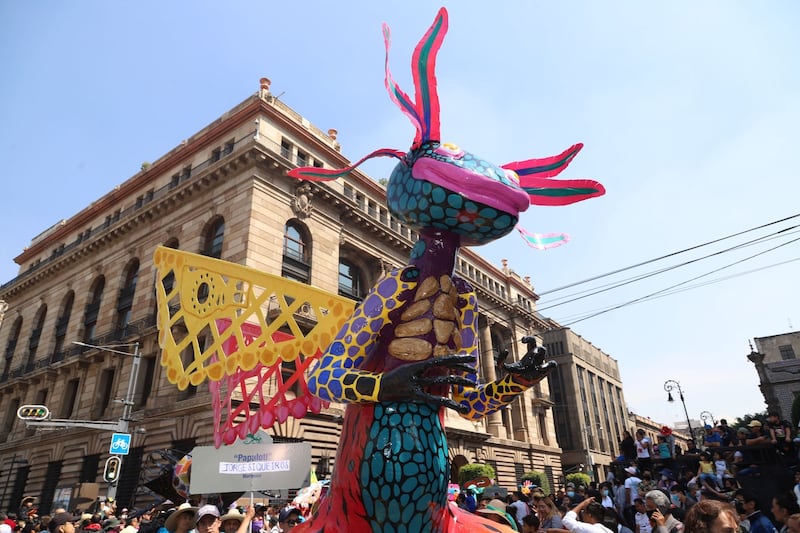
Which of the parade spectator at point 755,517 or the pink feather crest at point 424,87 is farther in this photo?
the parade spectator at point 755,517

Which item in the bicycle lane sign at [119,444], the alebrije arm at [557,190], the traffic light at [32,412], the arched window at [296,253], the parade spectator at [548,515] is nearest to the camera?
the alebrije arm at [557,190]

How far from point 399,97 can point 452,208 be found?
90 cm

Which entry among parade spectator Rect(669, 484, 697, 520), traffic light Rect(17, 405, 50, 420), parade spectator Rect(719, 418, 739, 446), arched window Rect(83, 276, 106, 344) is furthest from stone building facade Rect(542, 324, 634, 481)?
traffic light Rect(17, 405, 50, 420)

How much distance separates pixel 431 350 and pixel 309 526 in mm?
1200

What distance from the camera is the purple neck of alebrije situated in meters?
2.97

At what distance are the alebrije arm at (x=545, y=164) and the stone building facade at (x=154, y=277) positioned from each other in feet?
54.4

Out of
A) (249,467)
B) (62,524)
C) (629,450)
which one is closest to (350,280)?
(629,450)

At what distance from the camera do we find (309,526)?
2738 mm

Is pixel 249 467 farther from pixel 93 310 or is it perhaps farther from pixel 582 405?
pixel 582 405

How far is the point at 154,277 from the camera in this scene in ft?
74.1

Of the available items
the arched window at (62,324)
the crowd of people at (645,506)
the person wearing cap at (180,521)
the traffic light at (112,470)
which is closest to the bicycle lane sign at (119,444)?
the traffic light at (112,470)

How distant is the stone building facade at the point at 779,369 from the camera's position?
42.3m

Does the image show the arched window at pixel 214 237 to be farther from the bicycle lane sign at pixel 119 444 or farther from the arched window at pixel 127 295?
the bicycle lane sign at pixel 119 444

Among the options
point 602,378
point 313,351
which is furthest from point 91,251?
point 602,378
